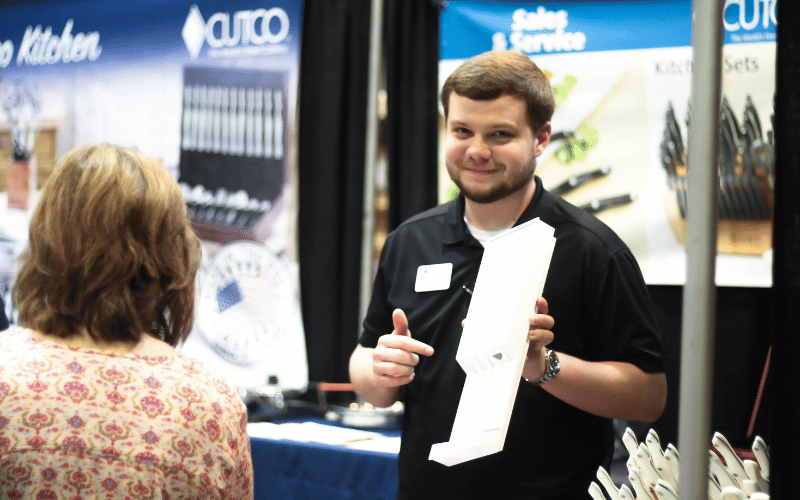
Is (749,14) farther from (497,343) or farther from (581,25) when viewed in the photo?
(497,343)

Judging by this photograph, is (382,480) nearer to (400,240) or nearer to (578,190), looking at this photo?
(400,240)

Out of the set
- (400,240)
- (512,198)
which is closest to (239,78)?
(400,240)

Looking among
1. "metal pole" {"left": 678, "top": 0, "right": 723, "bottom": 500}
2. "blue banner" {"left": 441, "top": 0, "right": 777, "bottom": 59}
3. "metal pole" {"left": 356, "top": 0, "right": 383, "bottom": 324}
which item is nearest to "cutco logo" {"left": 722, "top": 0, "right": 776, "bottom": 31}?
"blue banner" {"left": 441, "top": 0, "right": 777, "bottom": 59}

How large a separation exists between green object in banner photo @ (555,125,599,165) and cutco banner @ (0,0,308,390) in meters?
1.24

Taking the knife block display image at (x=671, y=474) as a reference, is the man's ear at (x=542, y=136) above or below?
above

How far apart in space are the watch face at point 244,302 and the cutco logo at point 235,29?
3.14 ft

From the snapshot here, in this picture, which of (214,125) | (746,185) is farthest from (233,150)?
(746,185)

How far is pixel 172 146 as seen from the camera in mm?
3566

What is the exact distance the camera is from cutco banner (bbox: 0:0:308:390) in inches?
132

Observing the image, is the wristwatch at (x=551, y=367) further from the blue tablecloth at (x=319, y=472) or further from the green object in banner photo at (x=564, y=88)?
the green object in banner photo at (x=564, y=88)

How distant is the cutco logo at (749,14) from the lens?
2531mm

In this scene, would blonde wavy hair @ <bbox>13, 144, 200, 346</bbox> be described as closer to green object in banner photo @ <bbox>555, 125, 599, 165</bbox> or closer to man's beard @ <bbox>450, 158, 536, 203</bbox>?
man's beard @ <bbox>450, 158, 536, 203</bbox>

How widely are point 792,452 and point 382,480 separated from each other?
172cm

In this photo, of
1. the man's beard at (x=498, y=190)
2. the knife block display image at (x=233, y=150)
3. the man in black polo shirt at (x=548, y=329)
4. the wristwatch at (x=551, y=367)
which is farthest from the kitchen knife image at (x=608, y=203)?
the wristwatch at (x=551, y=367)
